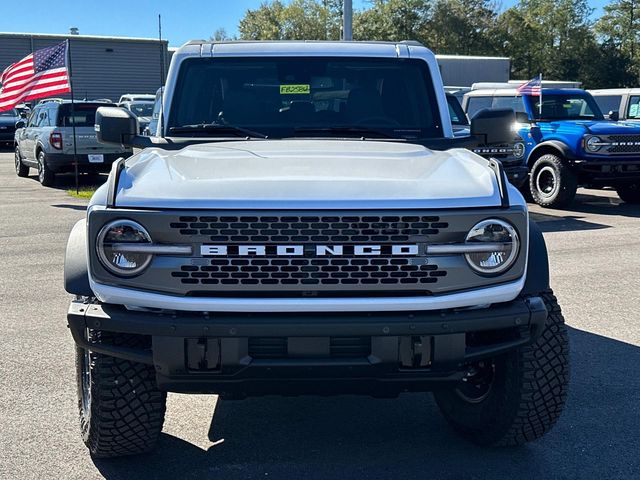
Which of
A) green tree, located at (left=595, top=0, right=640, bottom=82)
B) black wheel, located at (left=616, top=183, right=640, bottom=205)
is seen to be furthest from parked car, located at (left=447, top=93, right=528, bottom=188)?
green tree, located at (left=595, top=0, right=640, bottom=82)

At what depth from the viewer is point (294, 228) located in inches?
119

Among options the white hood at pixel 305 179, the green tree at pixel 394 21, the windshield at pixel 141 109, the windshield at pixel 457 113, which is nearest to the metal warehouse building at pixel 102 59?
the windshield at pixel 141 109

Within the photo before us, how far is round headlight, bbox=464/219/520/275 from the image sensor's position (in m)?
3.12

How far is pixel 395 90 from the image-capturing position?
4.80 m

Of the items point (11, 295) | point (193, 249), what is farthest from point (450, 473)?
point (11, 295)

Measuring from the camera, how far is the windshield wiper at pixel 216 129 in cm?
443

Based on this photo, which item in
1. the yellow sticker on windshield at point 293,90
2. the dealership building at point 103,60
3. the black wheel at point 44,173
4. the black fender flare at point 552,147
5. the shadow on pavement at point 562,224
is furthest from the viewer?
the dealership building at point 103,60

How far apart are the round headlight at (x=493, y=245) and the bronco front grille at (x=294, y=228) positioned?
256 mm

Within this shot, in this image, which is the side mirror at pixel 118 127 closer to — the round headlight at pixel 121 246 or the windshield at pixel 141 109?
the round headlight at pixel 121 246

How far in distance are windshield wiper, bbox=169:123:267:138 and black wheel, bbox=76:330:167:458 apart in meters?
1.47

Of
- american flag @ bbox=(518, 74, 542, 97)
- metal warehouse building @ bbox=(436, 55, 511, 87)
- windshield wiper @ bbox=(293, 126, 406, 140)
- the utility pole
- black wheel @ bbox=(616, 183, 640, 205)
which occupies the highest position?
the utility pole

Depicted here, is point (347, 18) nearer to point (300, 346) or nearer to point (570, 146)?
point (570, 146)

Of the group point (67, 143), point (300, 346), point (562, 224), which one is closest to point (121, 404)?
point (300, 346)

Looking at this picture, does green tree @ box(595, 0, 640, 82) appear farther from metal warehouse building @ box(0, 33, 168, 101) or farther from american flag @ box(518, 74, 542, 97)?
american flag @ box(518, 74, 542, 97)
